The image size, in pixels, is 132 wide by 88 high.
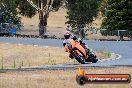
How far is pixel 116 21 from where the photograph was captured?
66000 millimetres

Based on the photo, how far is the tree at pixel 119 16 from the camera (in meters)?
64.9

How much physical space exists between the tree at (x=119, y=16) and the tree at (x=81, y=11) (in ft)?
25.7

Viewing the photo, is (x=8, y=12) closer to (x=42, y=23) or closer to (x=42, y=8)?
(x=42, y=8)

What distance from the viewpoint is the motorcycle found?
66.9 ft

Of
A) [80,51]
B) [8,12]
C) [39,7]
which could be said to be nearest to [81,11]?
[39,7]

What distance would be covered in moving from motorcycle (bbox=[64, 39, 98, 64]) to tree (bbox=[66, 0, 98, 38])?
54.5m

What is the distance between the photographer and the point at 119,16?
2606 inches

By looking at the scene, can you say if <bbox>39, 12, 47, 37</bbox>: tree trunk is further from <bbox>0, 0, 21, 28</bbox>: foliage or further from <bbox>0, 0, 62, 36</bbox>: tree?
<bbox>0, 0, 21, 28</bbox>: foliage

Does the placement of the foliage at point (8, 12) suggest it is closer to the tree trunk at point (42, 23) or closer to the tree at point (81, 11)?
the tree trunk at point (42, 23)

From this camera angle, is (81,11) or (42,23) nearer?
(42,23)

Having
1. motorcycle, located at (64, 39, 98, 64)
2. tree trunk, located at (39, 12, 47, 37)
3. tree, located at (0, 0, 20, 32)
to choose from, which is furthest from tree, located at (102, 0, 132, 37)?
motorcycle, located at (64, 39, 98, 64)

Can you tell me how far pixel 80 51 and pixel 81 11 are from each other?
5609 centimetres

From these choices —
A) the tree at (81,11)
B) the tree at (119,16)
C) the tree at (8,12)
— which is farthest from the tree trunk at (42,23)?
the tree at (81,11)

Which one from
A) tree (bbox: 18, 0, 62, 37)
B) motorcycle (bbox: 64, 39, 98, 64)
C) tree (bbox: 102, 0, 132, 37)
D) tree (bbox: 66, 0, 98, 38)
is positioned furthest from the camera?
tree (bbox: 66, 0, 98, 38)
